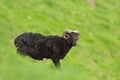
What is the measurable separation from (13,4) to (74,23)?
8.09 m

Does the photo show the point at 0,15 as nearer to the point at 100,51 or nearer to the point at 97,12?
the point at 100,51

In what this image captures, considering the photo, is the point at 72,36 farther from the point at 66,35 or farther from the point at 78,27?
the point at 78,27

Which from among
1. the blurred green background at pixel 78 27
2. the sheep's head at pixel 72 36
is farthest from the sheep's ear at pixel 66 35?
the blurred green background at pixel 78 27

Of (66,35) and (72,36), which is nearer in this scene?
(72,36)

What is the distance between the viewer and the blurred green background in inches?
1157

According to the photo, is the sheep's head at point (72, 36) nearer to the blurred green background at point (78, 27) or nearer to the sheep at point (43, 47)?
the sheep at point (43, 47)

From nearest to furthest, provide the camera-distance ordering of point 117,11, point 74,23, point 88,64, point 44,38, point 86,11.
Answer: point 44,38
point 88,64
point 74,23
point 86,11
point 117,11

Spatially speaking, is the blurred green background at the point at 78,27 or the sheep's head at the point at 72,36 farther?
the blurred green background at the point at 78,27

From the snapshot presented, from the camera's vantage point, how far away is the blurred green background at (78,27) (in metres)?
29.4

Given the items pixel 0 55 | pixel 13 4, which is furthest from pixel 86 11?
pixel 0 55

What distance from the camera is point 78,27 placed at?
138 feet

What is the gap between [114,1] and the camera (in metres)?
55.0

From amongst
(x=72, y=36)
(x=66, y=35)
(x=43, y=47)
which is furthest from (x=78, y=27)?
(x=72, y=36)

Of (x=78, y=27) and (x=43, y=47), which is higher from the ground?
(x=78, y=27)
